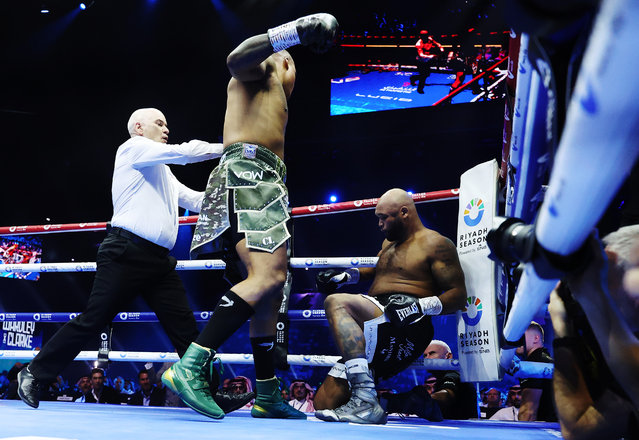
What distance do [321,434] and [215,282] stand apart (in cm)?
913

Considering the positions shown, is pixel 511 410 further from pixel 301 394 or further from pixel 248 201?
pixel 248 201

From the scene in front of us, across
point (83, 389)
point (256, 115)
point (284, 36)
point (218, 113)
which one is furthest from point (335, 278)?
point (218, 113)

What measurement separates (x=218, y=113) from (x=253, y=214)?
7.41 m

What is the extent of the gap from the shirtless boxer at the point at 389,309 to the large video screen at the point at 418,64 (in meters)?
6.08

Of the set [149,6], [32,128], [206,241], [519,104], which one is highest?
[149,6]

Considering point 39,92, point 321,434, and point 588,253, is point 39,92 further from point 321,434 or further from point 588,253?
point 588,253

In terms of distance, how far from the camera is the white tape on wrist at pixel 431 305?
2.20 meters

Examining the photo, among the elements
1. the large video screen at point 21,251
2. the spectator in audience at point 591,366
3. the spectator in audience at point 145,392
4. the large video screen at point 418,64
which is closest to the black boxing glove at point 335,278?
the spectator in audience at point 591,366

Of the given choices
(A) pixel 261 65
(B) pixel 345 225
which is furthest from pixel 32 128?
(A) pixel 261 65

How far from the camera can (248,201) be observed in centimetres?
192

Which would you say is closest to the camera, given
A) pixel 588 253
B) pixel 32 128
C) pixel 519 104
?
pixel 588 253

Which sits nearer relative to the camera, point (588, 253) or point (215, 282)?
point (588, 253)

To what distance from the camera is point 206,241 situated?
6.44 feet

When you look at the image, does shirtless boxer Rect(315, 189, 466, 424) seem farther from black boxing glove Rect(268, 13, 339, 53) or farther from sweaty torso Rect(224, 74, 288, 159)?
black boxing glove Rect(268, 13, 339, 53)
